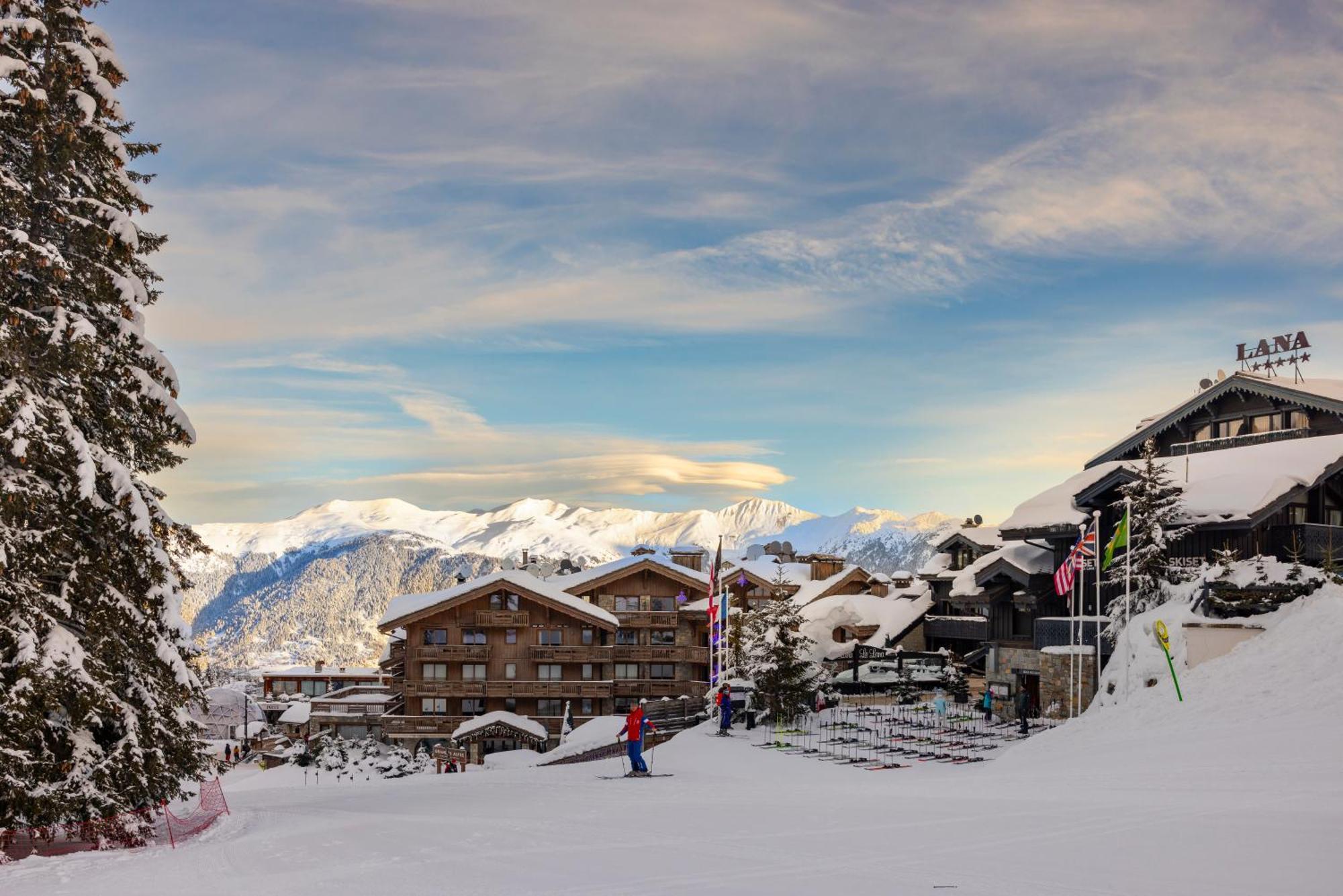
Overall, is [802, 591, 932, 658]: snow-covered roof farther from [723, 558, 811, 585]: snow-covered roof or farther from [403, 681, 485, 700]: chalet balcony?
[403, 681, 485, 700]: chalet balcony

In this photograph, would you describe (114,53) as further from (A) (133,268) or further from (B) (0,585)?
(B) (0,585)

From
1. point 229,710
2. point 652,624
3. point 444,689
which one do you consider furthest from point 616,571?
point 229,710

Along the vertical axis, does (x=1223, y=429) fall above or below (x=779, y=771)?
above

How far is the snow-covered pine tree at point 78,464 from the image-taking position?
49.4 feet

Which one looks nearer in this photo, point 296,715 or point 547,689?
point 547,689

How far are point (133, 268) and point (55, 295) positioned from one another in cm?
404

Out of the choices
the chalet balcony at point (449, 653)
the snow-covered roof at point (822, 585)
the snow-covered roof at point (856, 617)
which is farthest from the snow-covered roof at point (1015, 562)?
the chalet balcony at point (449, 653)

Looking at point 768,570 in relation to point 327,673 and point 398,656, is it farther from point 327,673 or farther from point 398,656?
point 327,673

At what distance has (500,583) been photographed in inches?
2269

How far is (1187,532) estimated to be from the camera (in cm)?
3675

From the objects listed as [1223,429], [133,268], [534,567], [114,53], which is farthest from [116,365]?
[534,567]

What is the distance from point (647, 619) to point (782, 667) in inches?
1101

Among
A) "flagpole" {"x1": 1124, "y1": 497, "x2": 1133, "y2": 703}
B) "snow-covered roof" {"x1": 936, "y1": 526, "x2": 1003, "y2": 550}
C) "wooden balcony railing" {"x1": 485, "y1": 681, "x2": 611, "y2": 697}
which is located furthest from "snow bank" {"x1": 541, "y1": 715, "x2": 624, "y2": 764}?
"snow-covered roof" {"x1": 936, "y1": 526, "x2": 1003, "y2": 550}

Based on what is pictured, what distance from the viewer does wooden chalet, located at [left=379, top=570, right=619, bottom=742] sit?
56156mm
